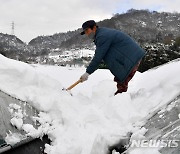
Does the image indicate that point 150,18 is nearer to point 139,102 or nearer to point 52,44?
point 52,44

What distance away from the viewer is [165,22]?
101m

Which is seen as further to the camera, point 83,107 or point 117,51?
point 117,51

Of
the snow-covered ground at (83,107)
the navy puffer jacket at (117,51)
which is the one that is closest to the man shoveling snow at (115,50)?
the navy puffer jacket at (117,51)

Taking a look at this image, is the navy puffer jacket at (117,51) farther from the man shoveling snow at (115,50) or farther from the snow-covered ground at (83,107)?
the snow-covered ground at (83,107)

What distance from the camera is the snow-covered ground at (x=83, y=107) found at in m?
3.37

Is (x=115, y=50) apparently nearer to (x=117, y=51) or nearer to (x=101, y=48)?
(x=117, y=51)

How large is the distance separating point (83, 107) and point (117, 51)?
103 centimetres

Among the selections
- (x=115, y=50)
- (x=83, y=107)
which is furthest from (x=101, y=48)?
(x=83, y=107)

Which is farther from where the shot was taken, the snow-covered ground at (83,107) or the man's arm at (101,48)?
the man's arm at (101,48)

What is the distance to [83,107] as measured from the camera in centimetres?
400

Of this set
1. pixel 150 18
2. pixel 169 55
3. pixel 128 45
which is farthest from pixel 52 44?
pixel 128 45

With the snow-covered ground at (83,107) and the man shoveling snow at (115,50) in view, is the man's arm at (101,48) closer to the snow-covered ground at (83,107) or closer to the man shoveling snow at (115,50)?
the man shoveling snow at (115,50)

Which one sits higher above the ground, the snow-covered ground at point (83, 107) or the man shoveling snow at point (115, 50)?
the man shoveling snow at point (115, 50)

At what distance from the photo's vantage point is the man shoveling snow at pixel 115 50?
4582 mm
